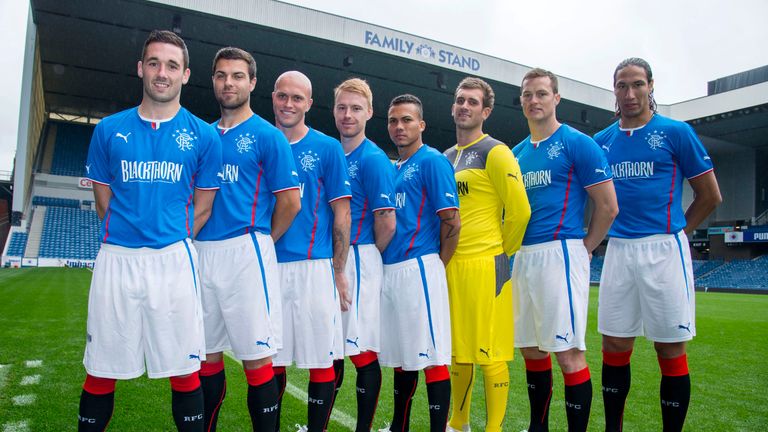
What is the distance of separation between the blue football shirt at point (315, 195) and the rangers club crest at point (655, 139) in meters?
2.00

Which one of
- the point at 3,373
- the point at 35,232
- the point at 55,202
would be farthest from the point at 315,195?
the point at 55,202

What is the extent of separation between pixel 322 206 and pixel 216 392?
4.16 feet

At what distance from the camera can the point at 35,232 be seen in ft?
103

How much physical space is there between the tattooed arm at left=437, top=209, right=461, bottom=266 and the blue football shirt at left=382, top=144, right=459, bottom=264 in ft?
0.14

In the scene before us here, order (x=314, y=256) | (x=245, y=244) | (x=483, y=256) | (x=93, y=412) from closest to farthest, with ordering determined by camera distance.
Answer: (x=93, y=412) < (x=245, y=244) < (x=314, y=256) < (x=483, y=256)

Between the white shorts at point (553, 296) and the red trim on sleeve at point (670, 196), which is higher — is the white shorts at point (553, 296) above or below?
below

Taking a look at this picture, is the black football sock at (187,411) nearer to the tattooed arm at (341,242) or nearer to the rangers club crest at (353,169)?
the tattooed arm at (341,242)

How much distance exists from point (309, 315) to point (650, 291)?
2.12 meters

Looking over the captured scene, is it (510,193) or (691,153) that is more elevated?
(691,153)

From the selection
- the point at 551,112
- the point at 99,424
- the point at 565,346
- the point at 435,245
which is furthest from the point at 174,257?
the point at 551,112

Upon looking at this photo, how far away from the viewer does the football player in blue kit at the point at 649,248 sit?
11.7 ft

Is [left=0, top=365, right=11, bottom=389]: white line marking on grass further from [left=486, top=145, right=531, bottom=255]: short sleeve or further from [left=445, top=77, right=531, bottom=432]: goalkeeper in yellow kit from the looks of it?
[left=486, top=145, right=531, bottom=255]: short sleeve

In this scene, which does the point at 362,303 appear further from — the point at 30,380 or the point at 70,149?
the point at 70,149

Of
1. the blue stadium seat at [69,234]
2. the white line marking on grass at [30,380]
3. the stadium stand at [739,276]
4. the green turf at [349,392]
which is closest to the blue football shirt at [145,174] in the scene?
the green turf at [349,392]
